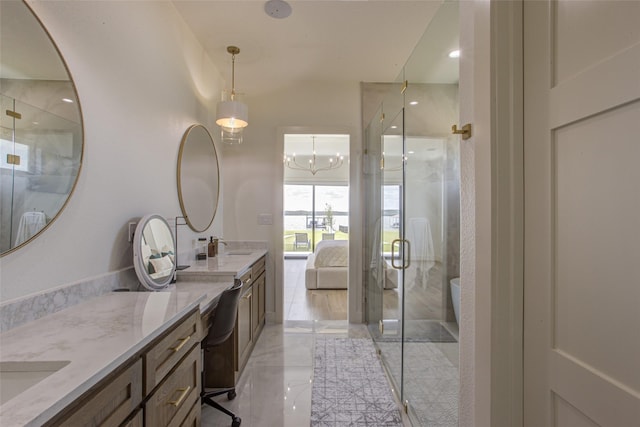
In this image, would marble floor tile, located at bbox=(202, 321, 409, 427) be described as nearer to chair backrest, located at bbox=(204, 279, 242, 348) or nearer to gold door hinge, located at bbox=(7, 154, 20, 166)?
chair backrest, located at bbox=(204, 279, 242, 348)

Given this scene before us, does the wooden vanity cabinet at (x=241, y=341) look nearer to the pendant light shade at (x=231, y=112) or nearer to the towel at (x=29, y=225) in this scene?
the towel at (x=29, y=225)

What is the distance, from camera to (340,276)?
480 centimetres

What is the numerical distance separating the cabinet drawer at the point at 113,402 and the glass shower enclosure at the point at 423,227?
4.79 ft

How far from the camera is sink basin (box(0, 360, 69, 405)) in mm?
731

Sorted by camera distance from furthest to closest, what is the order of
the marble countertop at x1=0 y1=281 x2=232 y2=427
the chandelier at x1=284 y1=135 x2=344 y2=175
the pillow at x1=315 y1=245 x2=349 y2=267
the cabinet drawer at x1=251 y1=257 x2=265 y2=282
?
the chandelier at x1=284 y1=135 x2=344 y2=175 → the pillow at x1=315 y1=245 x2=349 y2=267 → the cabinet drawer at x1=251 y1=257 x2=265 y2=282 → the marble countertop at x1=0 y1=281 x2=232 y2=427

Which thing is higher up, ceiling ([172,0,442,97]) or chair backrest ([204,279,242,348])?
ceiling ([172,0,442,97])

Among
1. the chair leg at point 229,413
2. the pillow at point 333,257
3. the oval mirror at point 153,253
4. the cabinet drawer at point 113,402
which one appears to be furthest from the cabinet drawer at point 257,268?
the pillow at point 333,257

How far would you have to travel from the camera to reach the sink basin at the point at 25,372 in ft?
2.40

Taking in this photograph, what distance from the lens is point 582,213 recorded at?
685mm

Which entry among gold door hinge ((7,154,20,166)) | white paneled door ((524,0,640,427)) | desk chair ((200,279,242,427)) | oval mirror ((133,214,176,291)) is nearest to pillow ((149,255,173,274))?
oval mirror ((133,214,176,291))

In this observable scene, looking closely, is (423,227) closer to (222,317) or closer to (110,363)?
(222,317)

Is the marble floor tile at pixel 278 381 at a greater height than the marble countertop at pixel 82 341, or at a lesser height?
lesser

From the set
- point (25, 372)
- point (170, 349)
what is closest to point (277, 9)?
point (170, 349)

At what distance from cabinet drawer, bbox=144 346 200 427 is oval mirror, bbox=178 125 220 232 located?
1.40 metres
